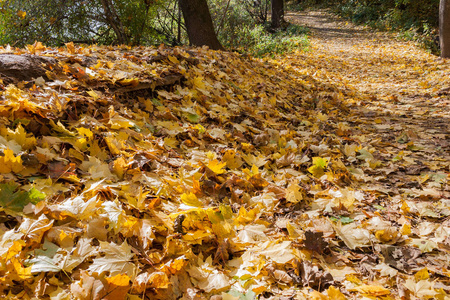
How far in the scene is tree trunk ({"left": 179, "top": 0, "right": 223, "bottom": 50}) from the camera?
5.39 m

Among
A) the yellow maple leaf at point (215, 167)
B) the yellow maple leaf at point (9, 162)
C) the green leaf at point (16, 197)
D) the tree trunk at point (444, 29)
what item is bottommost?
the yellow maple leaf at point (215, 167)

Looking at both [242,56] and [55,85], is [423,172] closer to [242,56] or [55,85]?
[55,85]

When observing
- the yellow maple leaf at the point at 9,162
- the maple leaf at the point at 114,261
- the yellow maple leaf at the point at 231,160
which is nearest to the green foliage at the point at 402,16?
the yellow maple leaf at the point at 231,160

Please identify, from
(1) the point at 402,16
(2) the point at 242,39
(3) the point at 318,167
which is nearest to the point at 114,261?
(3) the point at 318,167

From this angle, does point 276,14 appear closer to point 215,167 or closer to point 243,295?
point 215,167

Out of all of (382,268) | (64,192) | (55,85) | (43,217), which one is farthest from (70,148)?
(382,268)

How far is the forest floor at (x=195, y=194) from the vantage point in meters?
1.06

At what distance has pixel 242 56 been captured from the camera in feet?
17.1

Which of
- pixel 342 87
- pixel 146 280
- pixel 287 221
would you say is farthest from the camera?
pixel 342 87

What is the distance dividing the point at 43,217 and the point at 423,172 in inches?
97.1

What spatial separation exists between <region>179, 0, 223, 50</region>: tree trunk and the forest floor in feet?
8.87

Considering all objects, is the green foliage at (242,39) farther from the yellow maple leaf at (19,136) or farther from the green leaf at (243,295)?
the green leaf at (243,295)

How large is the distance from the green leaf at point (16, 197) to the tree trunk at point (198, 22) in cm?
500

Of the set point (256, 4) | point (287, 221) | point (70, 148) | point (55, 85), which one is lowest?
point (287, 221)
